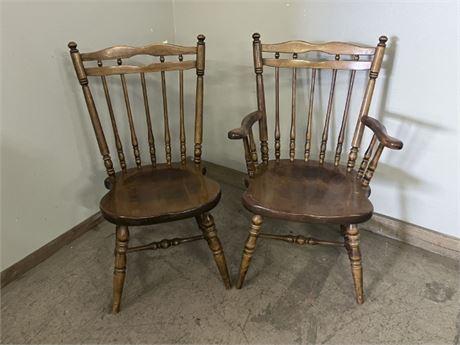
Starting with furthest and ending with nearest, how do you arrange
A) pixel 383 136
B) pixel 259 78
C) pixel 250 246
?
pixel 259 78 → pixel 250 246 → pixel 383 136

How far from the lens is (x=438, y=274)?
5.26ft

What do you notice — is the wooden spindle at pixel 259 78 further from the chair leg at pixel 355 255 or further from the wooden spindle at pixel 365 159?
the chair leg at pixel 355 255

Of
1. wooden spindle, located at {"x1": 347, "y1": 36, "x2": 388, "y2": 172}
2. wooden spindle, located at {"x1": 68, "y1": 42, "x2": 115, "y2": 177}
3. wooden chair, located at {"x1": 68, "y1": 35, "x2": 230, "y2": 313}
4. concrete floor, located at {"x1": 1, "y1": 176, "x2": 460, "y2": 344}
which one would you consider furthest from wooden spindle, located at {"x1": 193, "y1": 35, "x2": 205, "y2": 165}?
wooden spindle, located at {"x1": 347, "y1": 36, "x2": 388, "y2": 172}

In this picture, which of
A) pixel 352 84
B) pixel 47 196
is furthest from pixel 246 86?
pixel 47 196

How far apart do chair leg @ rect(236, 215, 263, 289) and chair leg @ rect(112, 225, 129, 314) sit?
449mm

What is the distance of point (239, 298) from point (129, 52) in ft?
3.57

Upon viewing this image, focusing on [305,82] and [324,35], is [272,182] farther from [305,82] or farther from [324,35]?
[324,35]

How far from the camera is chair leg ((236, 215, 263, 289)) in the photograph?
1379 millimetres

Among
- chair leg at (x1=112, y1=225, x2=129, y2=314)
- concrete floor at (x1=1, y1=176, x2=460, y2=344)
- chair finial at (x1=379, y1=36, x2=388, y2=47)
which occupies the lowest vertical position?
concrete floor at (x1=1, y1=176, x2=460, y2=344)

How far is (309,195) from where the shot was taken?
4.50ft

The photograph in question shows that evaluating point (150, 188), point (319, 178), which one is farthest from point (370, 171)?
point (150, 188)

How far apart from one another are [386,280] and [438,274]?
0.77 feet

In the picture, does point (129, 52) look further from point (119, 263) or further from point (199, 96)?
point (119, 263)

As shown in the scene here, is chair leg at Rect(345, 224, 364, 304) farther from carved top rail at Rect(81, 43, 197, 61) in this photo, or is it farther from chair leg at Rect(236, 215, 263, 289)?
carved top rail at Rect(81, 43, 197, 61)
